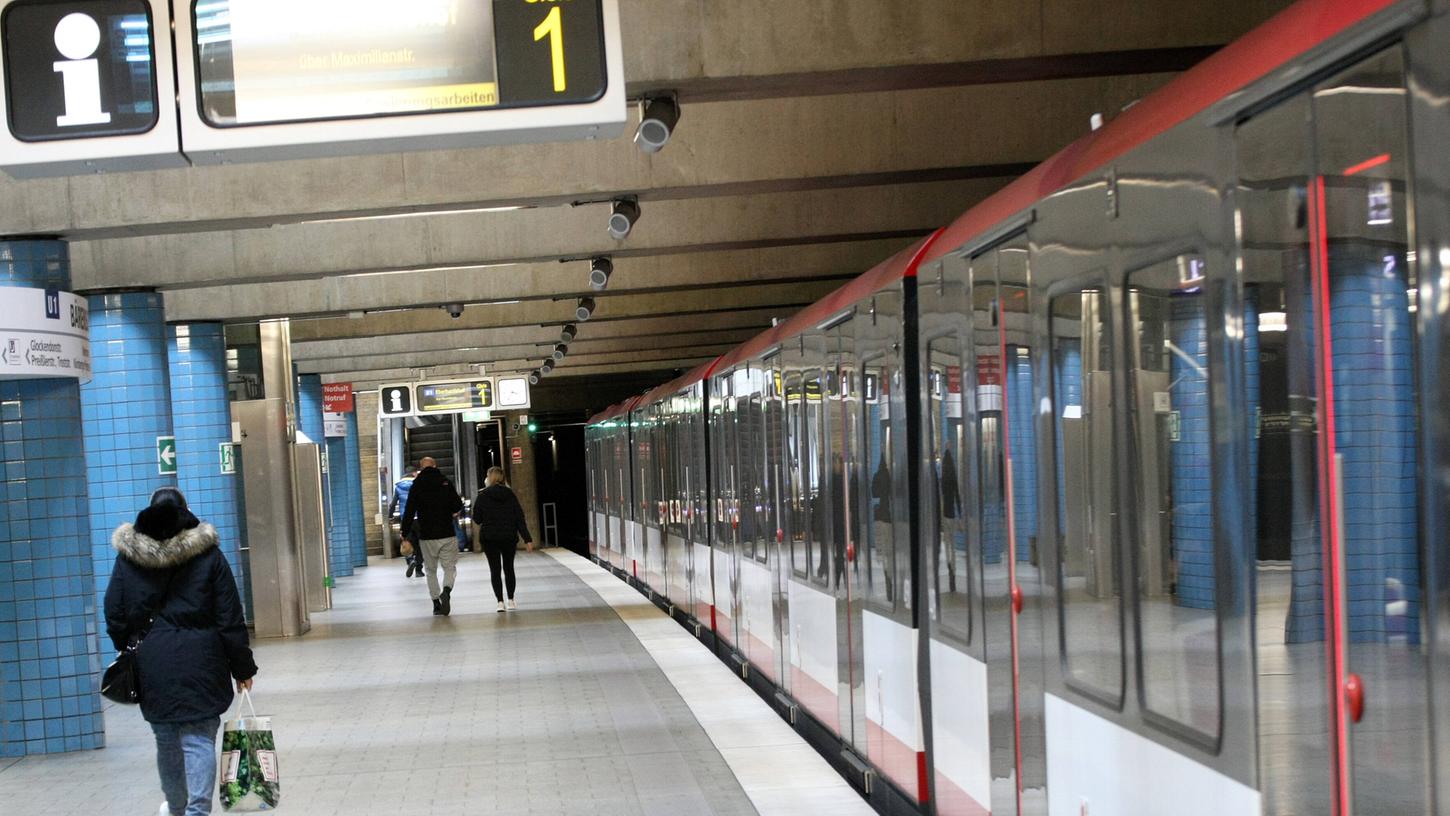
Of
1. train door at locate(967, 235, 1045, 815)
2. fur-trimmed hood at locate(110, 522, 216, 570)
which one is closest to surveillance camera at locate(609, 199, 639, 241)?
fur-trimmed hood at locate(110, 522, 216, 570)

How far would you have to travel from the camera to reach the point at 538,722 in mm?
10945

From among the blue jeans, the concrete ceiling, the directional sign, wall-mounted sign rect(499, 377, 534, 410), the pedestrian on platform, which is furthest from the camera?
wall-mounted sign rect(499, 377, 534, 410)

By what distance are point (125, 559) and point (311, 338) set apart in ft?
53.1

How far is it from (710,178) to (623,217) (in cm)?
63

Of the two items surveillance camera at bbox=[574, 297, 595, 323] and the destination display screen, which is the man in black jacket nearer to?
surveillance camera at bbox=[574, 297, 595, 323]

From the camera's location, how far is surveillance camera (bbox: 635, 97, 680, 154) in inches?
288

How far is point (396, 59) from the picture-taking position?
5.58 metres

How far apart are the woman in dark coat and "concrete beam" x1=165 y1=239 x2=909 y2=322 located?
9.71m

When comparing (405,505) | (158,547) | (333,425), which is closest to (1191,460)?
(158,547)

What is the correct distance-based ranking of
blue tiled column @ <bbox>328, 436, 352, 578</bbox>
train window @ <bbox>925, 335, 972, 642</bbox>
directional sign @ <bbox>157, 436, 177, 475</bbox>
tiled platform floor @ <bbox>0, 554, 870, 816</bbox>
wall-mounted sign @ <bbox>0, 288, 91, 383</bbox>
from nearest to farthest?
train window @ <bbox>925, 335, 972, 642</bbox> < tiled platform floor @ <bbox>0, 554, 870, 816</bbox> < wall-mounted sign @ <bbox>0, 288, 91, 383</bbox> < directional sign @ <bbox>157, 436, 177, 475</bbox> < blue tiled column @ <bbox>328, 436, 352, 578</bbox>

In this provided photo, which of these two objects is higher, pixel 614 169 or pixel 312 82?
pixel 614 169

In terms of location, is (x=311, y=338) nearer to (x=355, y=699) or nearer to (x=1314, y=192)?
(x=355, y=699)

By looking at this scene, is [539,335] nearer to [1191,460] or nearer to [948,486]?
[948,486]

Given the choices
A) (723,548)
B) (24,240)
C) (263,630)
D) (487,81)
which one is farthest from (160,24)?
(263,630)
